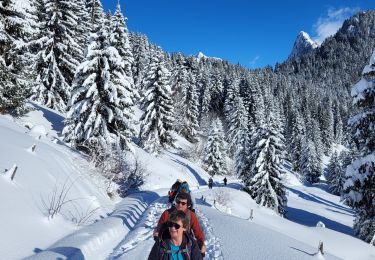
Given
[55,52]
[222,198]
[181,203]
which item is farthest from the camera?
[55,52]

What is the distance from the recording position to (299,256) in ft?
31.4

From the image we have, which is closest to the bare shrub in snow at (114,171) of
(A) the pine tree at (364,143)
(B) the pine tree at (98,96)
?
(B) the pine tree at (98,96)

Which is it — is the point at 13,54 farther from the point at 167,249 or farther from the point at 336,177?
the point at 336,177

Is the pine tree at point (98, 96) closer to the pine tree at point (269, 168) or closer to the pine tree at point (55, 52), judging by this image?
the pine tree at point (55, 52)

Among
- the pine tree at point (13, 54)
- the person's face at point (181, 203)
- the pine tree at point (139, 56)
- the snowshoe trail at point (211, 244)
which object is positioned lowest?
the snowshoe trail at point (211, 244)

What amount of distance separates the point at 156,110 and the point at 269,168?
1392 cm

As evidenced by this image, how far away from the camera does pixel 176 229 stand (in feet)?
13.4

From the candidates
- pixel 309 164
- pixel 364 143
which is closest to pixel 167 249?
pixel 364 143

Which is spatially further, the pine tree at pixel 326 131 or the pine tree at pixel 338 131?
the pine tree at pixel 338 131

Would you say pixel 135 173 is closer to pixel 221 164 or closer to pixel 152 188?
pixel 152 188

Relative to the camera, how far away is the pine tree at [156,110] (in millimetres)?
39219

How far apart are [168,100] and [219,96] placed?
57747mm

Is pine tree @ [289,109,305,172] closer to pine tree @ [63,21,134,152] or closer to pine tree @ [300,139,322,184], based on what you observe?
pine tree @ [300,139,322,184]

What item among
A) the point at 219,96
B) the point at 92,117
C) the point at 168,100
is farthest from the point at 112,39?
the point at 219,96
